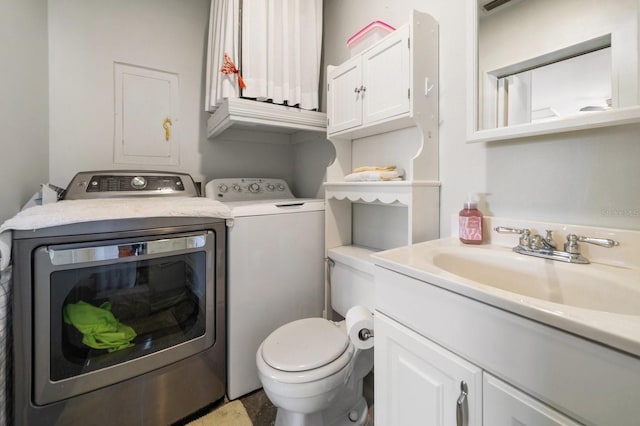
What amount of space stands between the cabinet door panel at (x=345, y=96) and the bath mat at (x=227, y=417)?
1545 mm

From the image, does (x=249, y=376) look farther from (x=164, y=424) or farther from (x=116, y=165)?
(x=116, y=165)

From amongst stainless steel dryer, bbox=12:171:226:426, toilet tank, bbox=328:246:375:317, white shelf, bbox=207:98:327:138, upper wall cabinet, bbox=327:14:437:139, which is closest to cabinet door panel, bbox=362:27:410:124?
upper wall cabinet, bbox=327:14:437:139

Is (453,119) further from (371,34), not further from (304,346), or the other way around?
(304,346)

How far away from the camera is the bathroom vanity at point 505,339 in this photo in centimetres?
43

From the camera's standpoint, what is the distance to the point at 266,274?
1.45 meters

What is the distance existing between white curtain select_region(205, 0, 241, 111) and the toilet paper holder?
134 cm

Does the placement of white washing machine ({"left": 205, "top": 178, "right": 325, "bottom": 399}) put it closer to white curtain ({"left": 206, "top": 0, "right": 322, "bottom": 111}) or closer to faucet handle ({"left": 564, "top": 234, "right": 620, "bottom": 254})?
white curtain ({"left": 206, "top": 0, "right": 322, "bottom": 111})

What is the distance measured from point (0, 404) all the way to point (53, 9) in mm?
1991

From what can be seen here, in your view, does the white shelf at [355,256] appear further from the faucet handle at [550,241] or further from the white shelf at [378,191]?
the faucet handle at [550,241]

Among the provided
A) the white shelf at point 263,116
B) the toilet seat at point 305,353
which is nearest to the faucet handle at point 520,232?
the toilet seat at point 305,353

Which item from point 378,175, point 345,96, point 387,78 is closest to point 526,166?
point 378,175

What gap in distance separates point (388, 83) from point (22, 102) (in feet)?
5.52

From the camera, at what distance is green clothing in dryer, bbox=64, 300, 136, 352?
1.06 meters

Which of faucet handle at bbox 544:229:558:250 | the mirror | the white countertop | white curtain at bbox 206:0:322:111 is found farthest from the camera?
white curtain at bbox 206:0:322:111
